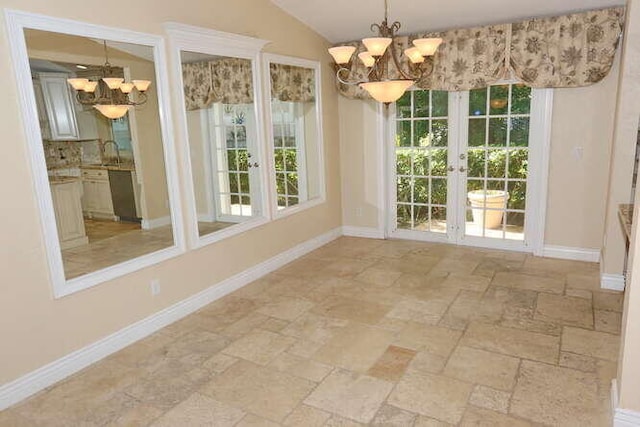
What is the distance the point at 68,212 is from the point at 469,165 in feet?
13.3

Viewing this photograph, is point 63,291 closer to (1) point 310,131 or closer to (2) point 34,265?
(2) point 34,265

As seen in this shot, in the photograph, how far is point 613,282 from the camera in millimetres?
3881

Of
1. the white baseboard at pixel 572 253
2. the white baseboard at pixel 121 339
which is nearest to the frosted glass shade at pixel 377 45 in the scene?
the white baseboard at pixel 121 339

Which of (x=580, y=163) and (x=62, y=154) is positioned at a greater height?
(x=62, y=154)

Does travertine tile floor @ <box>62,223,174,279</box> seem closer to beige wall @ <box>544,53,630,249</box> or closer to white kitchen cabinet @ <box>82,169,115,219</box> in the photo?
white kitchen cabinet @ <box>82,169,115,219</box>

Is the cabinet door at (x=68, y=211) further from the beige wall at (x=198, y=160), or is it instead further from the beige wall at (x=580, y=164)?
the beige wall at (x=580, y=164)

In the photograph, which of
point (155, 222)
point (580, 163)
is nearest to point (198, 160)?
point (155, 222)

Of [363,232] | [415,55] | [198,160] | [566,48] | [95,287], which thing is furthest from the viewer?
[363,232]

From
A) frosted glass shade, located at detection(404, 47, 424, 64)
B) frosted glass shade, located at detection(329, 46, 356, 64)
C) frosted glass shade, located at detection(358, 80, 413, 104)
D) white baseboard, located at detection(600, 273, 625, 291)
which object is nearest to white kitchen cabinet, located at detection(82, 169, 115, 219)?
frosted glass shade, located at detection(329, 46, 356, 64)

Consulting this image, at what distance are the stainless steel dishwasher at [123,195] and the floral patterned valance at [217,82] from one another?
2.53 feet

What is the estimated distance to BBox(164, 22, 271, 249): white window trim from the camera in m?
3.45

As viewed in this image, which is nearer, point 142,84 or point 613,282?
point 142,84

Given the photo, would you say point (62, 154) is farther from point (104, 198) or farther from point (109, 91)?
point (109, 91)

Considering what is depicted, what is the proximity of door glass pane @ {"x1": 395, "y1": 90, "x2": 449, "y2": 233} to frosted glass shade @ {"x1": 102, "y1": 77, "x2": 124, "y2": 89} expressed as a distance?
325 centimetres
